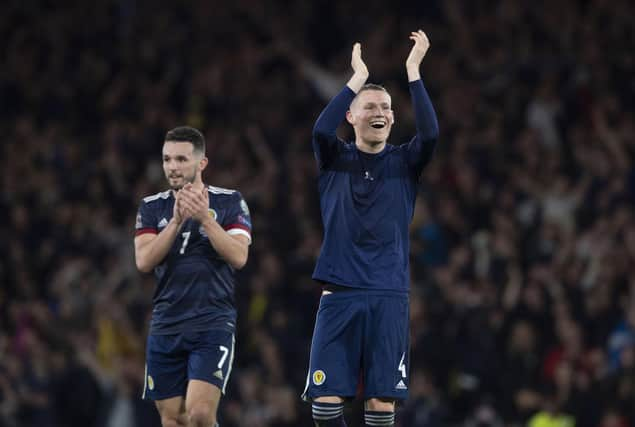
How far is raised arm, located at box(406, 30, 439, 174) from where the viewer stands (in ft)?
26.6

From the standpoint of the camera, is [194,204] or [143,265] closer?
[194,204]

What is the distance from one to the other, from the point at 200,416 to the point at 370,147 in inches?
86.1

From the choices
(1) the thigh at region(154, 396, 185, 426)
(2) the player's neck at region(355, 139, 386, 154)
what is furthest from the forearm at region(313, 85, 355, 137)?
(1) the thigh at region(154, 396, 185, 426)

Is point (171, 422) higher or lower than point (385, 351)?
lower

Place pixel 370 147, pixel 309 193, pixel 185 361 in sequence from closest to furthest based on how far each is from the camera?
1. pixel 370 147
2. pixel 185 361
3. pixel 309 193

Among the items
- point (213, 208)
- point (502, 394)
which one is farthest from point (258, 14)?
point (213, 208)

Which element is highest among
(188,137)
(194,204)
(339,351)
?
(188,137)

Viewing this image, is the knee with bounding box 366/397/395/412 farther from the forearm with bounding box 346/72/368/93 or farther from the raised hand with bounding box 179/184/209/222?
the forearm with bounding box 346/72/368/93

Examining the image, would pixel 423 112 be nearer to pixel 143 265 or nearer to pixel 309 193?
pixel 143 265

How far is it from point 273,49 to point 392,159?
36.3ft

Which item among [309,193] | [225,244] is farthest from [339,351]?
[309,193]

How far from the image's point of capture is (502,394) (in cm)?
1339

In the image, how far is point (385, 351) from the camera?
8.02m

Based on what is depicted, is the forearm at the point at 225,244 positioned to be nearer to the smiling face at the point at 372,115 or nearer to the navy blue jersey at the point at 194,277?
the navy blue jersey at the point at 194,277
